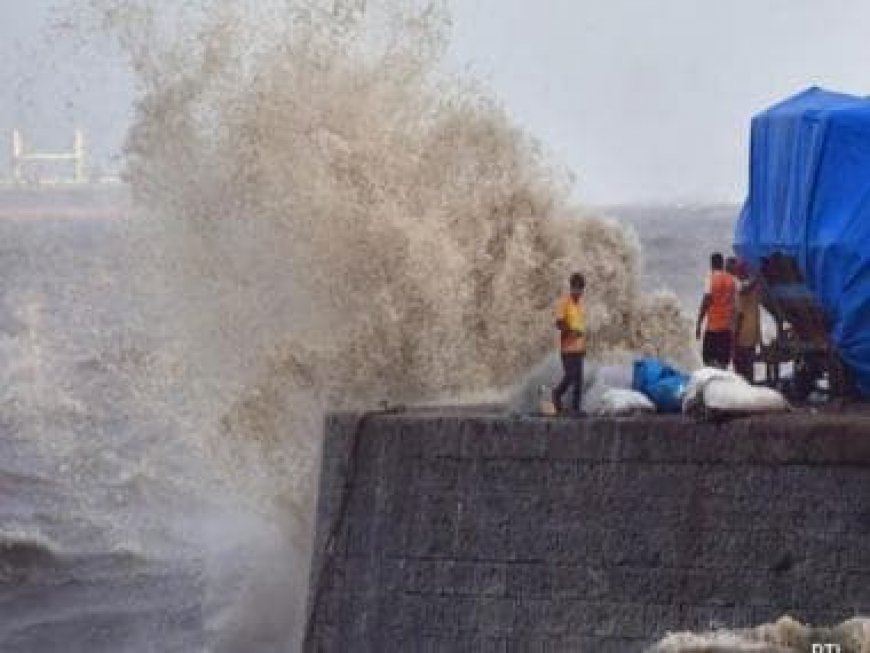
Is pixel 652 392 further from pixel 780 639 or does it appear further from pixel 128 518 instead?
pixel 128 518

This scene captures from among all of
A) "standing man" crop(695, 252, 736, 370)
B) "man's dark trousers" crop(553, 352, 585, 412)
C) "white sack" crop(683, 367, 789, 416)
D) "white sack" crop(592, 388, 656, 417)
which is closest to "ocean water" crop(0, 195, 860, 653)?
"white sack" crop(683, 367, 789, 416)

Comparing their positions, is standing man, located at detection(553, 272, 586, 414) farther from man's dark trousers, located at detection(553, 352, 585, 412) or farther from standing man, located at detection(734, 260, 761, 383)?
standing man, located at detection(734, 260, 761, 383)

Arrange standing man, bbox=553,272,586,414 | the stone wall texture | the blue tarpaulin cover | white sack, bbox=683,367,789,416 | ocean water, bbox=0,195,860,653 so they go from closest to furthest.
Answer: the stone wall texture → white sack, bbox=683,367,789,416 → the blue tarpaulin cover → standing man, bbox=553,272,586,414 → ocean water, bbox=0,195,860,653

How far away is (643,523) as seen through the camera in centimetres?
905

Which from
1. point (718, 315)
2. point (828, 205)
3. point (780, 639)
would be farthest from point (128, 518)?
point (780, 639)

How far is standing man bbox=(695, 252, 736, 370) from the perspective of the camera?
11312 mm

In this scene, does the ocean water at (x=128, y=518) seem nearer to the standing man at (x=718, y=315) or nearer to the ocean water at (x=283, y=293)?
the ocean water at (x=283, y=293)

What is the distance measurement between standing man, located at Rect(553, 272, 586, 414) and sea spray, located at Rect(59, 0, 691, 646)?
2.52 metres

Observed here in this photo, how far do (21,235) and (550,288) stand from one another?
46.8 metres

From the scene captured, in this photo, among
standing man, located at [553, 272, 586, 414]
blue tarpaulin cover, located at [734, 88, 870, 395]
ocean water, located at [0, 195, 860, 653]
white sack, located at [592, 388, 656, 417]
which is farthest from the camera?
ocean water, located at [0, 195, 860, 653]

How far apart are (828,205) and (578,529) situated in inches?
85.7

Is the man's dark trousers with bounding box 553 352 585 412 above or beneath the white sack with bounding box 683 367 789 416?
beneath

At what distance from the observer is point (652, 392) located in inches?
385

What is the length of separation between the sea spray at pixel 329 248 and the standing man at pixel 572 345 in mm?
2521
